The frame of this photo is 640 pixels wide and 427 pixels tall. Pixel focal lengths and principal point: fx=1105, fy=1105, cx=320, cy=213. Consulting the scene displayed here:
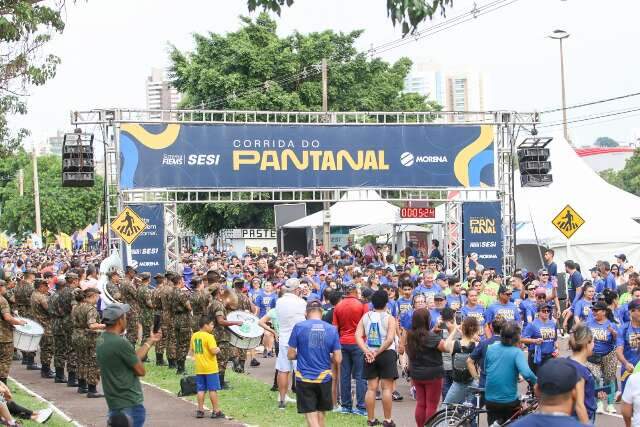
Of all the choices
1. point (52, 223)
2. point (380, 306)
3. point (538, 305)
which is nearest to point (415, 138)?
point (538, 305)

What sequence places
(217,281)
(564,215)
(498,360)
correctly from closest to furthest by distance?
→ (498,360) → (217,281) → (564,215)

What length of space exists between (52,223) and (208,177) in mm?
62098

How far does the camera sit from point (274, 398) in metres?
16.3

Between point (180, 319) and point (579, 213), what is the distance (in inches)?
699

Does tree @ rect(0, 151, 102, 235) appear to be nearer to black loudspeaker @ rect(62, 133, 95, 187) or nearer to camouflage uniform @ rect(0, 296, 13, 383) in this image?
black loudspeaker @ rect(62, 133, 95, 187)

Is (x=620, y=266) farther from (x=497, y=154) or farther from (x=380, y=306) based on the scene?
(x=380, y=306)

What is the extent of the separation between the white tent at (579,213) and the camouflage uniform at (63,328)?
16347 millimetres

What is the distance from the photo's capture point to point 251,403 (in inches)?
623

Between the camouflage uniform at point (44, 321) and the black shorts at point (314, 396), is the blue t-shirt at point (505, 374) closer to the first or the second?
the black shorts at point (314, 396)

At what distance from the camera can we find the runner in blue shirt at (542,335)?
14505mm

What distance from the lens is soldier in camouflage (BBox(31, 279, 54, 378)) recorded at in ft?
62.8

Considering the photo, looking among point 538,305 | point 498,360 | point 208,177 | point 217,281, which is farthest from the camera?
point 208,177

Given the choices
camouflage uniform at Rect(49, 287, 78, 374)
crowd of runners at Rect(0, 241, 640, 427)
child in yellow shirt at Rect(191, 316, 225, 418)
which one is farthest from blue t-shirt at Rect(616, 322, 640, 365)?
camouflage uniform at Rect(49, 287, 78, 374)

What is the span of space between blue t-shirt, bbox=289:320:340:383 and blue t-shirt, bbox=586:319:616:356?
3875 millimetres
